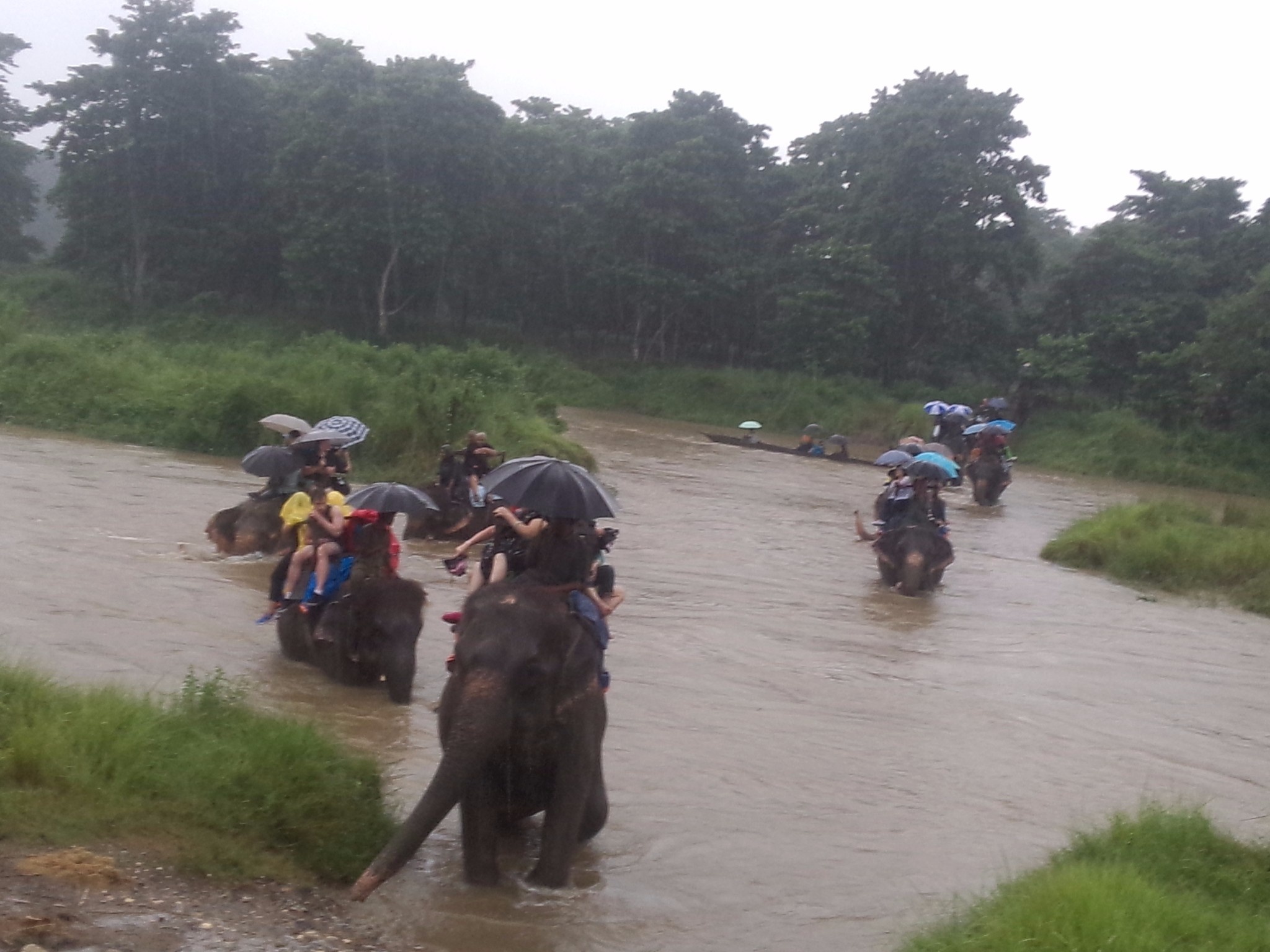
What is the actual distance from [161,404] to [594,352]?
85.0ft

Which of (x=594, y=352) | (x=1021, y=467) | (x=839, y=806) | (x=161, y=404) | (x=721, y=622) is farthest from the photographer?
(x=594, y=352)

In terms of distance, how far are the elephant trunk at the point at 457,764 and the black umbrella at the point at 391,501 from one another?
3854 mm

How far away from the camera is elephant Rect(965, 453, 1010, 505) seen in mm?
25141

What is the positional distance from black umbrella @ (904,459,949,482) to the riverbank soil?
34.3 ft

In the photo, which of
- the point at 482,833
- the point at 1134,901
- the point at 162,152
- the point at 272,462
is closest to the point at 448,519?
the point at 272,462

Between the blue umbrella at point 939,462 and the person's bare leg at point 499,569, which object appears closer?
the person's bare leg at point 499,569

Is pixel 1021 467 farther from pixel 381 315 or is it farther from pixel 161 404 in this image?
pixel 161 404

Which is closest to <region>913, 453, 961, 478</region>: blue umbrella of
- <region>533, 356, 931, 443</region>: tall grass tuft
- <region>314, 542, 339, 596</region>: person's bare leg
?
<region>314, 542, 339, 596</region>: person's bare leg

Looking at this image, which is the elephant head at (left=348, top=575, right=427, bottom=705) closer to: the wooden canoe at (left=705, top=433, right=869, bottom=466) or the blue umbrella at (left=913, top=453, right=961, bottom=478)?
the blue umbrella at (left=913, top=453, right=961, bottom=478)

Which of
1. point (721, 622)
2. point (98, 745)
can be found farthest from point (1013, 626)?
point (98, 745)

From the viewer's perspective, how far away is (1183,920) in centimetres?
543

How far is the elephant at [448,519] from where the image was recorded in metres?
16.0

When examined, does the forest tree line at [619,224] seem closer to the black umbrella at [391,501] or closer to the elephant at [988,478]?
the elephant at [988,478]

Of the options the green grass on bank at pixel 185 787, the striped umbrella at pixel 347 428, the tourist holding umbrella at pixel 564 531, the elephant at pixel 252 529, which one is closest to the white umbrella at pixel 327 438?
the striped umbrella at pixel 347 428
